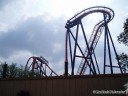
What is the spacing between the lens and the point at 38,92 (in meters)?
13.1

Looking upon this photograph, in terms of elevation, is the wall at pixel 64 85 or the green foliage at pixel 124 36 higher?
the green foliage at pixel 124 36

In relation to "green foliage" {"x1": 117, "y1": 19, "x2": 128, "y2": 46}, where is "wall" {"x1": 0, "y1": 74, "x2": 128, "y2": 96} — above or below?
below

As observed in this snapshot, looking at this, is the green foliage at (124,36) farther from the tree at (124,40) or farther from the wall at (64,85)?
the wall at (64,85)

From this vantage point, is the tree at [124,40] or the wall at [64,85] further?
the tree at [124,40]

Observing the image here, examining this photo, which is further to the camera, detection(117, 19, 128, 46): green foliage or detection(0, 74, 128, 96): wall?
detection(117, 19, 128, 46): green foliage

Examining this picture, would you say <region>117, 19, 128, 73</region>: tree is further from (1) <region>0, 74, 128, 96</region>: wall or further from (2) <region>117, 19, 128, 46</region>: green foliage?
(1) <region>0, 74, 128, 96</region>: wall

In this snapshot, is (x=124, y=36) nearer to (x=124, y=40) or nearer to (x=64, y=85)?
(x=124, y=40)

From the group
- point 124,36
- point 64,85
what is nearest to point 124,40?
point 124,36

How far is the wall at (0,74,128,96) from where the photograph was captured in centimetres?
1138

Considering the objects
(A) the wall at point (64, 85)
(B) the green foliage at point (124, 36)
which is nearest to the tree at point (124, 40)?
(B) the green foliage at point (124, 36)

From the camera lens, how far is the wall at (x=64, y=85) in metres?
11.4

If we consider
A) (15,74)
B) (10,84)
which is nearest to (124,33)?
(10,84)

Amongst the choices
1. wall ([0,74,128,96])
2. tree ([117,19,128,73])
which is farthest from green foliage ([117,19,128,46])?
wall ([0,74,128,96])

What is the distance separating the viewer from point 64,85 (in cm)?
1241
